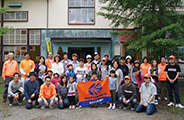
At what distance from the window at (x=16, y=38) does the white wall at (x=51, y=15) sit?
56 cm

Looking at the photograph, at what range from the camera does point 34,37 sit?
13.8 meters

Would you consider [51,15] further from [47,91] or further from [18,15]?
[47,91]

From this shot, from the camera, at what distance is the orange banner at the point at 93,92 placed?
21.1ft

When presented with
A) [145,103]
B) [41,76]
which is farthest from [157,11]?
[41,76]

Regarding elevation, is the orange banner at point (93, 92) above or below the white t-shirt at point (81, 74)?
below

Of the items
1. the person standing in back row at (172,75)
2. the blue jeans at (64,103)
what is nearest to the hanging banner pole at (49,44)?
the blue jeans at (64,103)

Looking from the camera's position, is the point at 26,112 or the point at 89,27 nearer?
the point at 26,112

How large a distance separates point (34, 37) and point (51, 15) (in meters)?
2.24

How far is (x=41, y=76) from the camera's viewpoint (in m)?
7.21

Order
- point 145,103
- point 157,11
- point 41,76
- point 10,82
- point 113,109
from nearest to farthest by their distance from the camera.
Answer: point 145,103
point 113,109
point 10,82
point 41,76
point 157,11

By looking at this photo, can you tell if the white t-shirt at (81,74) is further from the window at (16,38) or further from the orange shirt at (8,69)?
the window at (16,38)

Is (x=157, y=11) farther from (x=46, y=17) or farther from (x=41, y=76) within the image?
(x=46, y=17)

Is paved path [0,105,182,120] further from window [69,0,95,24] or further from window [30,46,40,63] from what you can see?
window [69,0,95,24]

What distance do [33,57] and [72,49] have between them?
3201 millimetres
